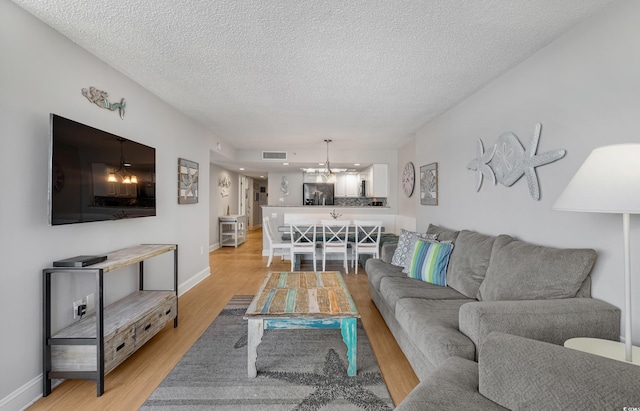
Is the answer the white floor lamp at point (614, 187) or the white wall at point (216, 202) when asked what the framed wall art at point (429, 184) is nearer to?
the white floor lamp at point (614, 187)

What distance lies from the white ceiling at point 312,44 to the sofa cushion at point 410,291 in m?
1.92

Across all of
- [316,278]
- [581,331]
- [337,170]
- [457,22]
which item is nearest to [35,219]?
[316,278]

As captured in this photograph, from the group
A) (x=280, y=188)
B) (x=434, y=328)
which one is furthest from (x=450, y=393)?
(x=280, y=188)

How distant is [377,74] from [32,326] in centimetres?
314

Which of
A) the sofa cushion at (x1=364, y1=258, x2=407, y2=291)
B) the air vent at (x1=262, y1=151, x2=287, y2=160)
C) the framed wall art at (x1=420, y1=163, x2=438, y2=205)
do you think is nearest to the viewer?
the sofa cushion at (x1=364, y1=258, x2=407, y2=291)

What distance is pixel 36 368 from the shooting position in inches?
70.7

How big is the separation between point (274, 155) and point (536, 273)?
537 centimetres

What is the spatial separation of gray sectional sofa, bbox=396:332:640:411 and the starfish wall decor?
154 centimetres

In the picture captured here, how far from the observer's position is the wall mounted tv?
1772 millimetres

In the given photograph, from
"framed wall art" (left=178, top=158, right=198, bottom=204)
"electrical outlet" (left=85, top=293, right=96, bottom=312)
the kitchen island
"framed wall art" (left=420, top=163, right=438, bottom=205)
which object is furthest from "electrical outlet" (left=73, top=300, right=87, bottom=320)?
the kitchen island

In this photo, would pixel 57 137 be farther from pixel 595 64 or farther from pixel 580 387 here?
pixel 595 64

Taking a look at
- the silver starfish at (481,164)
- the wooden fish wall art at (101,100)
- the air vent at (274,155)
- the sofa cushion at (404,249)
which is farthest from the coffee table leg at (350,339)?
the air vent at (274,155)

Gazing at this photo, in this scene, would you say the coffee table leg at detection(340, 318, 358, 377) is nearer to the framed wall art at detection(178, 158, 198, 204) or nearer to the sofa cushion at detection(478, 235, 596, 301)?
the sofa cushion at detection(478, 235, 596, 301)

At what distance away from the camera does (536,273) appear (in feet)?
5.91
